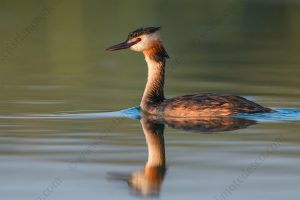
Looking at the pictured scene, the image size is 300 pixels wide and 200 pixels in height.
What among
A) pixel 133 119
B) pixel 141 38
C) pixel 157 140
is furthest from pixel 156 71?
pixel 157 140

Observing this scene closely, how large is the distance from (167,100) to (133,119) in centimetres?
72

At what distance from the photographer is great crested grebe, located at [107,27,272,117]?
16.3 meters

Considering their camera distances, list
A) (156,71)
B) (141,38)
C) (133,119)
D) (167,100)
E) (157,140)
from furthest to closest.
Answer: (156,71), (141,38), (167,100), (133,119), (157,140)

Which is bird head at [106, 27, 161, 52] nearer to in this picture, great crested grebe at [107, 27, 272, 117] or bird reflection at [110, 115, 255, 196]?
great crested grebe at [107, 27, 272, 117]

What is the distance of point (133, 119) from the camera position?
16.6m

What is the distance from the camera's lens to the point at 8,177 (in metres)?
11.4

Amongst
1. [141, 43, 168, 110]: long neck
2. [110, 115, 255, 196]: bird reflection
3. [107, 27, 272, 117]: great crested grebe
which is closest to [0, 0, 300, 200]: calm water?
[110, 115, 255, 196]: bird reflection

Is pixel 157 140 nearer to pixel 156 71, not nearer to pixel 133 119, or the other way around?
pixel 133 119

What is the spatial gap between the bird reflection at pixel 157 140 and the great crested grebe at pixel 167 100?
6.7 inches

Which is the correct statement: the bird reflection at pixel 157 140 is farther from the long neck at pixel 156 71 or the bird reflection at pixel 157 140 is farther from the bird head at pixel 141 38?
the bird head at pixel 141 38

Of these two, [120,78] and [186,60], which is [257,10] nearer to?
[186,60]

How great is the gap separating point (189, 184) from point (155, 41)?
6.84 meters

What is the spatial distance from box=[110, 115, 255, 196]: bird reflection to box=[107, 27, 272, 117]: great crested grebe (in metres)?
0.17

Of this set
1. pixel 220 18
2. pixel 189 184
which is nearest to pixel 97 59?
pixel 220 18
